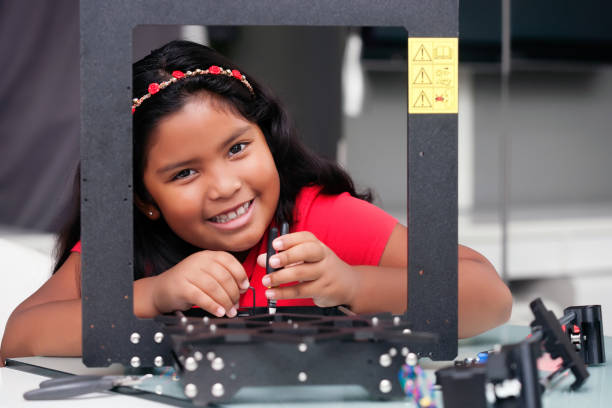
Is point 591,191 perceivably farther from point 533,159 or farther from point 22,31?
point 22,31

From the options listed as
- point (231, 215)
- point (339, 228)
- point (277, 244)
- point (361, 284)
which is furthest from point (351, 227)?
point (277, 244)

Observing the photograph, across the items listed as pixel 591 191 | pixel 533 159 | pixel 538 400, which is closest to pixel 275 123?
pixel 538 400

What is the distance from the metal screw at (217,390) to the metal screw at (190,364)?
0.02m

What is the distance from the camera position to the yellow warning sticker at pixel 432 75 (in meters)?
0.74

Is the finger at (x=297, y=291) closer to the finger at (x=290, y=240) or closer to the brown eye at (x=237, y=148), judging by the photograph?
the finger at (x=290, y=240)

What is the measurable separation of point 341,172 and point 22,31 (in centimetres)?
141

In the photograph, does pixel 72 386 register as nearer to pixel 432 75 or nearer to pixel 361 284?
pixel 361 284

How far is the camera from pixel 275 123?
1.23 m

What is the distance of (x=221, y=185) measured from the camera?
0.99m

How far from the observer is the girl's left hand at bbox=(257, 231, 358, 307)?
2.50ft

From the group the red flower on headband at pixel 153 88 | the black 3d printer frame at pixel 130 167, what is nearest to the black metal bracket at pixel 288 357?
the black 3d printer frame at pixel 130 167

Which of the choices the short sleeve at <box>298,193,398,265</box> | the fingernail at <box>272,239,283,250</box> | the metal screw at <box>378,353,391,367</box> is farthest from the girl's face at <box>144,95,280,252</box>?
the metal screw at <box>378,353,391,367</box>

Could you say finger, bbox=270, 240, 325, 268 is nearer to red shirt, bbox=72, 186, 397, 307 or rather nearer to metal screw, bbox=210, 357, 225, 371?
metal screw, bbox=210, 357, 225, 371

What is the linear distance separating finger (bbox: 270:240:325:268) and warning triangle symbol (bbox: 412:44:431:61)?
224 millimetres
